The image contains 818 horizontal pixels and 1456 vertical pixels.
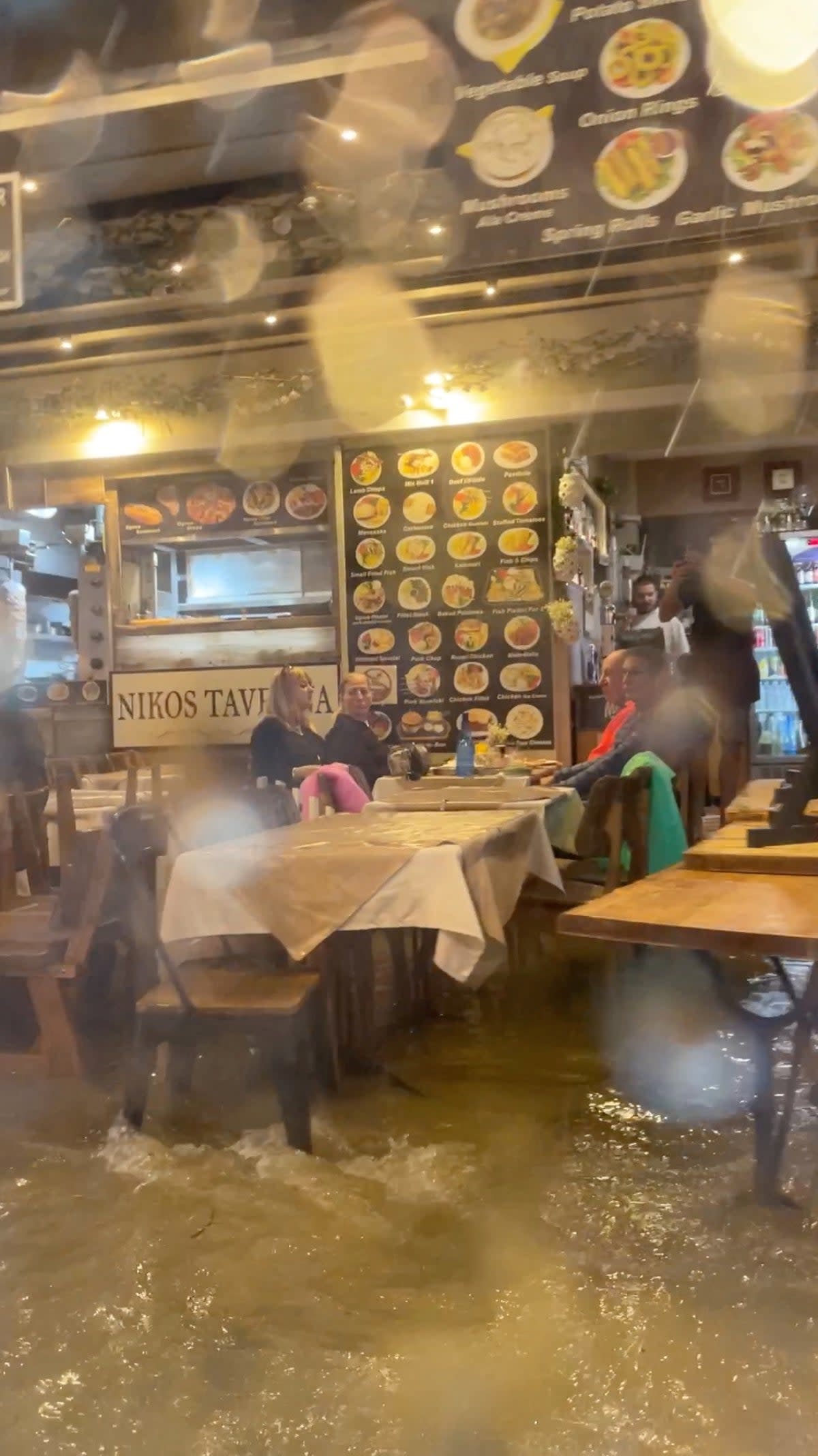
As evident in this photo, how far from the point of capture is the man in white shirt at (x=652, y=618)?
8570 millimetres

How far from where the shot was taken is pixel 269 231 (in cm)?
646

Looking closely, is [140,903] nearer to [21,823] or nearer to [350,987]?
[350,987]

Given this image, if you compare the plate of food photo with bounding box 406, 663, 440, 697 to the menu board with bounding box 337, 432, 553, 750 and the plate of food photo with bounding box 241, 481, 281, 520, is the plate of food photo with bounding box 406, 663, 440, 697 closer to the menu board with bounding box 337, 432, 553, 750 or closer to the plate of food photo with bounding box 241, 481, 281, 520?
the menu board with bounding box 337, 432, 553, 750

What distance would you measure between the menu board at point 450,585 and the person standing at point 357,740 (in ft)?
5.54

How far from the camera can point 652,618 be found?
8.91 metres

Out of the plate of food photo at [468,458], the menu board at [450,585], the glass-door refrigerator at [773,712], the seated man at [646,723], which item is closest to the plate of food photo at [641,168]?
the seated man at [646,723]

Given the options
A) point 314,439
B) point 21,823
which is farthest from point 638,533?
point 21,823

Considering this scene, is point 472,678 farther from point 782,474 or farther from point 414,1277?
point 414,1277

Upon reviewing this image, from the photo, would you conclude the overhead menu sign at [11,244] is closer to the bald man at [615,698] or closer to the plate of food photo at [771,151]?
the plate of food photo at [771,151]

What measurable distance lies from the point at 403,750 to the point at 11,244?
9.47 ft

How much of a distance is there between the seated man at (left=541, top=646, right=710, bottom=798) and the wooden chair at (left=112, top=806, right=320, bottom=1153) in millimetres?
2117

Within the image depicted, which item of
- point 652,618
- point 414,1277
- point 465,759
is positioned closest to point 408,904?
point 414,1277

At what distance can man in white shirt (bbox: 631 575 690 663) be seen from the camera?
8.57 m

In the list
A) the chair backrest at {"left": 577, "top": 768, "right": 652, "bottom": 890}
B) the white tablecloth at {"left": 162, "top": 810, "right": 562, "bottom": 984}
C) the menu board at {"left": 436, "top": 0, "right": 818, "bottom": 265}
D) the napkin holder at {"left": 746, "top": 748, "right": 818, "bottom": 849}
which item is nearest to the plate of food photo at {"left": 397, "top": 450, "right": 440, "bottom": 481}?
the menu board at {"left": 436, "top": 0, "right": 818, "bottom": 265}
